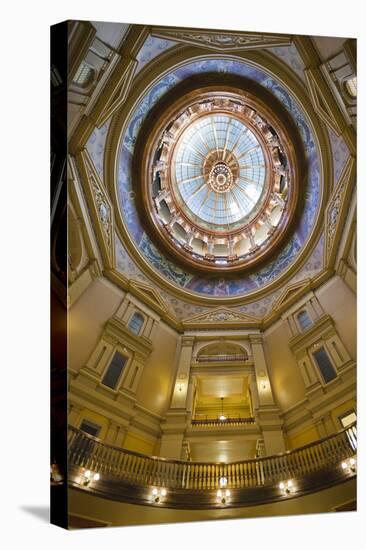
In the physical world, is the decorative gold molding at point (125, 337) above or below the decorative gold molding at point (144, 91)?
below

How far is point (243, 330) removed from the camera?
10211 millimetres

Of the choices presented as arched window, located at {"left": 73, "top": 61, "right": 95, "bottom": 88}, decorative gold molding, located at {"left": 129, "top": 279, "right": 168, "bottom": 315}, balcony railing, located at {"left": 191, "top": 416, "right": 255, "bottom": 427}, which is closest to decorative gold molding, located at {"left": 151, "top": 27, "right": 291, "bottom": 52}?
arched window, located at {"left": 73, "top": 61, "right": 95, "bottom": 88}

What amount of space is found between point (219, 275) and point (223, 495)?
4319 mm

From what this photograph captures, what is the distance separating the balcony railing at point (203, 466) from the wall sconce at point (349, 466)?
10 centimetres

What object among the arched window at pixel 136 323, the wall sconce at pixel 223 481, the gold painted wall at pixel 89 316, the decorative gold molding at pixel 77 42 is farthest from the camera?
the arched window at pixel 136 323

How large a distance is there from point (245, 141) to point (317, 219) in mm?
2630

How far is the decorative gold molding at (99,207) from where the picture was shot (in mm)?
8992

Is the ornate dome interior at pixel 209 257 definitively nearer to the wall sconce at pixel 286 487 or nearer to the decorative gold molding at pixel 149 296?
the decorative gold molding at pixel 149 296

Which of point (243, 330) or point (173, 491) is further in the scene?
point (243, 330)

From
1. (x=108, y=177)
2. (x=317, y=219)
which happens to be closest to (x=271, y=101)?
(x=317, y=219)

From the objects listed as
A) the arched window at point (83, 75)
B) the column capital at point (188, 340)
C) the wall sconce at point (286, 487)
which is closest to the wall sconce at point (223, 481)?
the wall sconce at point (286, 487)

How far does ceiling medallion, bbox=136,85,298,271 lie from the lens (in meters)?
10.7

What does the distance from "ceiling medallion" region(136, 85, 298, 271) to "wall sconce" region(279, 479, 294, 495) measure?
431cm

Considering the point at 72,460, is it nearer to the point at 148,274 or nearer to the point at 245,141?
the point at 148,274
